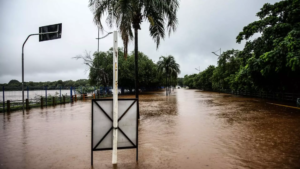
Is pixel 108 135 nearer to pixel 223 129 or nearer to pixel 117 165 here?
pixel 117 165

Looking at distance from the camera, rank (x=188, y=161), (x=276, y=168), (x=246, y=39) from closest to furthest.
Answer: (x=276, y=168) → (x=188, y=161) → (x=246, y=39)

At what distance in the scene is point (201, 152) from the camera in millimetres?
5336

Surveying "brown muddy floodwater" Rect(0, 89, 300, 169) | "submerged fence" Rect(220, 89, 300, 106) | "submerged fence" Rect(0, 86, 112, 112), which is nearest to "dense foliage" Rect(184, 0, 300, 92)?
"submerged fence" Rect(220, 89, 300, 106)

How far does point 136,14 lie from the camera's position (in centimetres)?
1024

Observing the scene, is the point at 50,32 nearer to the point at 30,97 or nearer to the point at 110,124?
the point at 30,97

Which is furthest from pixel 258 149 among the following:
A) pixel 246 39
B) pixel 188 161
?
pixel 246 39

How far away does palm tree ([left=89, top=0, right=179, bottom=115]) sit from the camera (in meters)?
8.64

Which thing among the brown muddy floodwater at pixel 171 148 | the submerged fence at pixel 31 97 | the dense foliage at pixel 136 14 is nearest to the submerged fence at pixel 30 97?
the submerged fence at pixel 31 97

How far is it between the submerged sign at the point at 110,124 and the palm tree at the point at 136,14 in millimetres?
5292

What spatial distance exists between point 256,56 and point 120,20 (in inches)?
560

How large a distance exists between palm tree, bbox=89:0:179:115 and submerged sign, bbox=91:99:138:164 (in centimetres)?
529

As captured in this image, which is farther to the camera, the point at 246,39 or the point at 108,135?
the point at 246,39

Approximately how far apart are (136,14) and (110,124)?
24.5ft

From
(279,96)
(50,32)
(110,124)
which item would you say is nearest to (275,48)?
(279,96)
